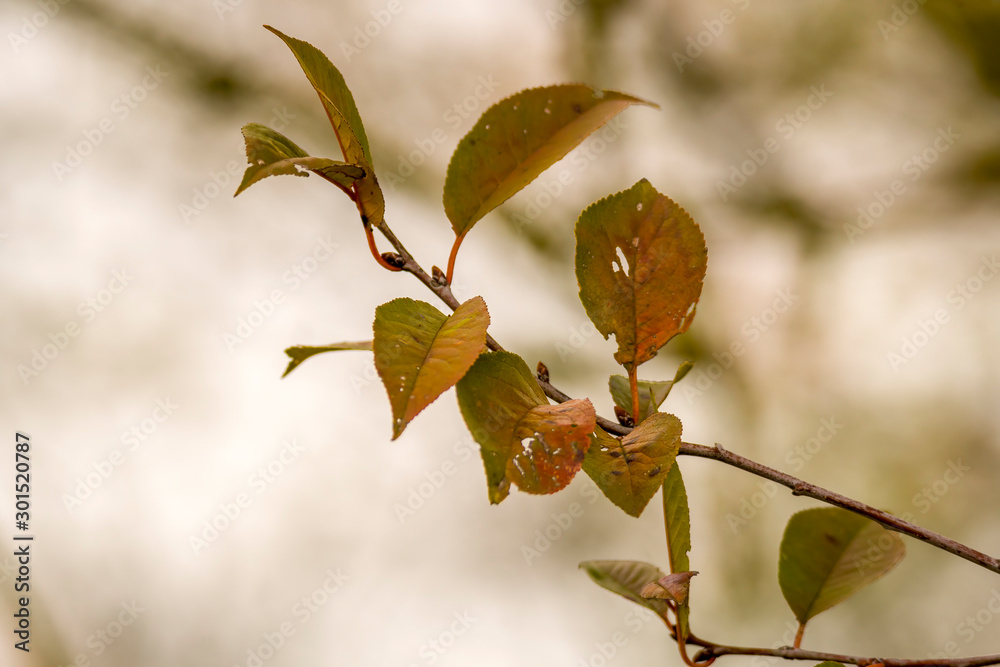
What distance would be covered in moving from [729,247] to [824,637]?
22.9 inches

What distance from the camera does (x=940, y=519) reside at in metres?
0.91
